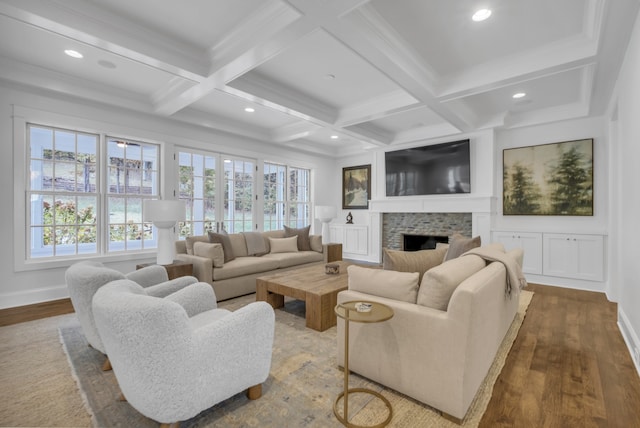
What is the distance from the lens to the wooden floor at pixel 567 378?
1.66 meters

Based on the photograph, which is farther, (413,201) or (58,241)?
(413,201)

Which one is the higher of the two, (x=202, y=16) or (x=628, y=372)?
(x=202, y=16)

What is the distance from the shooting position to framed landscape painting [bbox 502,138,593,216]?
443 centimetres

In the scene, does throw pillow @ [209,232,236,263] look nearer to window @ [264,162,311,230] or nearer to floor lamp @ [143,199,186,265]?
floor lamp @ [143,199,186,265]

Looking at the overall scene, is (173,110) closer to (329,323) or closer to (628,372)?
(329,323)

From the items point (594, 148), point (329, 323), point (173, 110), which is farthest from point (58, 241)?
point (594, 148)

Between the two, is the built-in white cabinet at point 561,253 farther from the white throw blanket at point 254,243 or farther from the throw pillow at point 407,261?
the white throw blanket at point 254,243

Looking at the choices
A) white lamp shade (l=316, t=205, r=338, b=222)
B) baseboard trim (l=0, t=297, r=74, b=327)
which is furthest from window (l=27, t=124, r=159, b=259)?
white lamp shade (l=316, t=205, r=338, b=222)

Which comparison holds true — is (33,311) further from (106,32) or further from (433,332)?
(433,332)

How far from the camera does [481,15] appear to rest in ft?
8.04

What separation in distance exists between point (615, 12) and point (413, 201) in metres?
4.04

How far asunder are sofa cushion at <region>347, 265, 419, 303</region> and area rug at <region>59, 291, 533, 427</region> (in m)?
0.60

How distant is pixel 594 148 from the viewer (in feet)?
14.4

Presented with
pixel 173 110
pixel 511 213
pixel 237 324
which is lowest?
pixel 237 324
